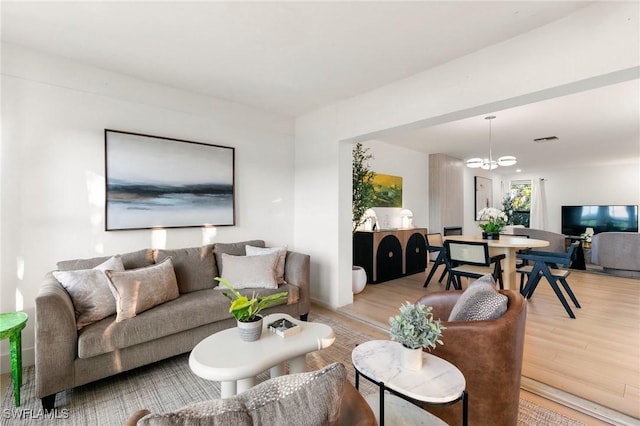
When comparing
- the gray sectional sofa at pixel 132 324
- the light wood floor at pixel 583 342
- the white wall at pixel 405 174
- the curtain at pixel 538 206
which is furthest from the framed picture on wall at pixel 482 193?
the gray sectional sofa at pixel 132 324

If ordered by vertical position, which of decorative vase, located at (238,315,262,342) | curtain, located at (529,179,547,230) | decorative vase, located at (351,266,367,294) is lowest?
decorative vase, located at (351,266,367,294)

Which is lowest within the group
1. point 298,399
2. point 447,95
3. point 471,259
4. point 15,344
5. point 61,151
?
point 15,344

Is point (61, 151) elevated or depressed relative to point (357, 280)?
elevated

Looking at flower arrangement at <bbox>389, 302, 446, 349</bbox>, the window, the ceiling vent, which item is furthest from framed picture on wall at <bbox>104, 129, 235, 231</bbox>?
the window

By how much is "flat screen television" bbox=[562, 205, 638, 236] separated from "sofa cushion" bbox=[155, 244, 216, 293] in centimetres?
966

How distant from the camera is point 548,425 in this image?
168 cm

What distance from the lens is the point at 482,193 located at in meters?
8.34

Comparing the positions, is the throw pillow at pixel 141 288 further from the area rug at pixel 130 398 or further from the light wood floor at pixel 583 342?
the light wood floor at pixel 583 342

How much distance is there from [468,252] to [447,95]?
2.04 meters

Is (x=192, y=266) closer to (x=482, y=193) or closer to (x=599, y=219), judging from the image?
(x=482, y=193)

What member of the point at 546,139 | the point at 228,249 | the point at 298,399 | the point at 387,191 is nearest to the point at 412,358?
the point at 298,399

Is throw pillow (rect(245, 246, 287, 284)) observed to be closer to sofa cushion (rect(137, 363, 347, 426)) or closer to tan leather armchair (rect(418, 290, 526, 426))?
tan leather armchair (rect(418, 290, 526, 426))

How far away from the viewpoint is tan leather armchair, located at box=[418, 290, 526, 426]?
144cm

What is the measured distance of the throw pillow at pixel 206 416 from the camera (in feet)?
1.93
